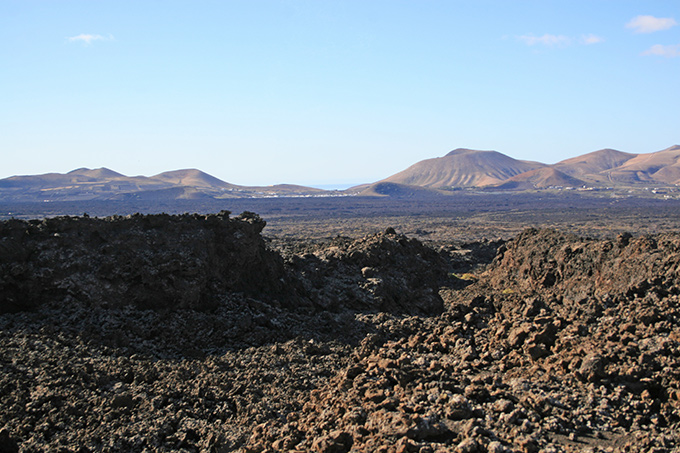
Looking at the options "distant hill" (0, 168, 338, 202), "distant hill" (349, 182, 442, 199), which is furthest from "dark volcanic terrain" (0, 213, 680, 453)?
"distant hill" (349, 182, 442, 199)

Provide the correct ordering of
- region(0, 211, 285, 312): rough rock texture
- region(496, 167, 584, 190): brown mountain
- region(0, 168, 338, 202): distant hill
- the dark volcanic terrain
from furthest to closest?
region(496, 167, 584, 190): brown mountain, region(0, 168, 338, 202): distant hill, region(0, 211, 285, 312): rough rock texture, the dark volcanic terrain

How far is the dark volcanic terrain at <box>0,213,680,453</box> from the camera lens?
7.10 m

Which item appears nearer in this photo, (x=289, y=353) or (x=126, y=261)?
(x=289, y=353)

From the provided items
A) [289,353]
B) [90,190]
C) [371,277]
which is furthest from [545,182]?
[289,353]

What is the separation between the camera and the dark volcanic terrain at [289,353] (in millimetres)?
7102

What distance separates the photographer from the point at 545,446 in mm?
6297

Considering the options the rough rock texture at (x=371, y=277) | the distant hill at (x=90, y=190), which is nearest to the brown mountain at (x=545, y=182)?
the distant hill at (x=90, y=190)

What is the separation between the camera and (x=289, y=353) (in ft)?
39.6

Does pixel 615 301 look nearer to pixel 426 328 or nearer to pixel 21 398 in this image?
pixel 426 328

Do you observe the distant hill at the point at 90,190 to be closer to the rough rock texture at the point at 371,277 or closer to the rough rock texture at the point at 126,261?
the rough rock texture at the point at 371,277

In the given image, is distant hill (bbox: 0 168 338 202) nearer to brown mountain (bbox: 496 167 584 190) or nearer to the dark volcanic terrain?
brown mountain (bbox: 496 167 584 190)

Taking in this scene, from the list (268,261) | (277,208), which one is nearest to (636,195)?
(277,208)

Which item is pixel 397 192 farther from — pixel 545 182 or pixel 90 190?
pixel 90 190

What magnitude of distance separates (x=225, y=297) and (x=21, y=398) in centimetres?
586
